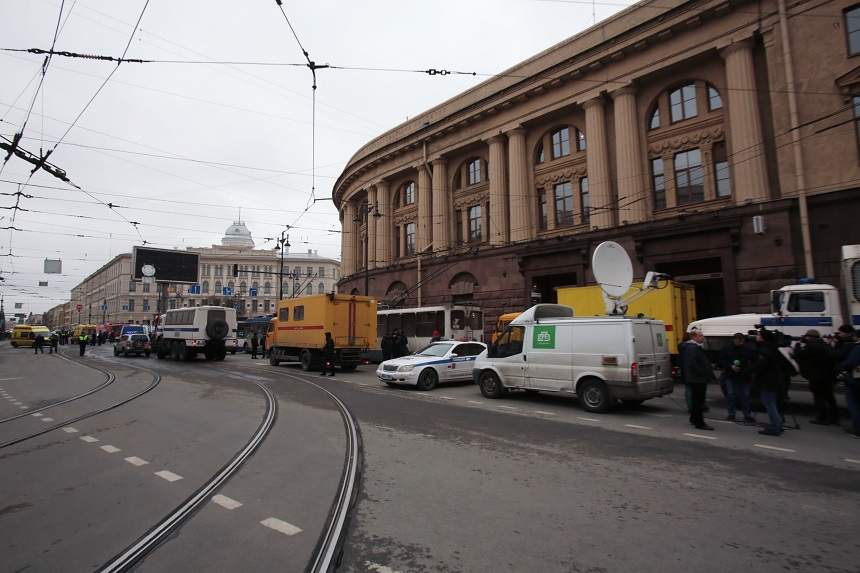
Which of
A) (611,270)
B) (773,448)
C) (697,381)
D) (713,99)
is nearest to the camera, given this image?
(773,448)

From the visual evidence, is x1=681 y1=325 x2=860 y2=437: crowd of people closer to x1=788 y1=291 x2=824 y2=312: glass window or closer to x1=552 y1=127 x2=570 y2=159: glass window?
x1=788 y1=291 x2=824 y2=312: glass window

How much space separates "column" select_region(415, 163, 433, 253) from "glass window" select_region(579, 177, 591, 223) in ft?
35.6

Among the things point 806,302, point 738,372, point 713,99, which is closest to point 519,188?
point 713,99

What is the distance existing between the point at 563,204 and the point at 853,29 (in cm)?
1285

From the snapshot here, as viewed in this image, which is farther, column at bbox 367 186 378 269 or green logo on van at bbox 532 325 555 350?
column at bbox 367 186 378 269

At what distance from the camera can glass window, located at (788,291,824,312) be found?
10859mm

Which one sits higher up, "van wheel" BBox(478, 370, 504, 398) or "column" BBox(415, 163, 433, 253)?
"column" BBox(415, 163, 433, 253)

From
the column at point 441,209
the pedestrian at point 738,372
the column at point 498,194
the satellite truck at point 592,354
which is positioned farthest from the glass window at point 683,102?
the pedestrian at point 738,372

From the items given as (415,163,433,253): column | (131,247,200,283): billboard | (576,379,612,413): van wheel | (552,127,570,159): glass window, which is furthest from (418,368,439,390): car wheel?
(131,247,200,283): billboard

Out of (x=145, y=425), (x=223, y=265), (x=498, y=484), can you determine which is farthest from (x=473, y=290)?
(x=223, y=265)

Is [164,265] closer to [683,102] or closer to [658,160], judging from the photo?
[658,160]

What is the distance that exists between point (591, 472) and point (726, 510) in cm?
153

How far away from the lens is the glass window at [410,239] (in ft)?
115

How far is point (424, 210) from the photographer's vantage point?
3253 centimetres
